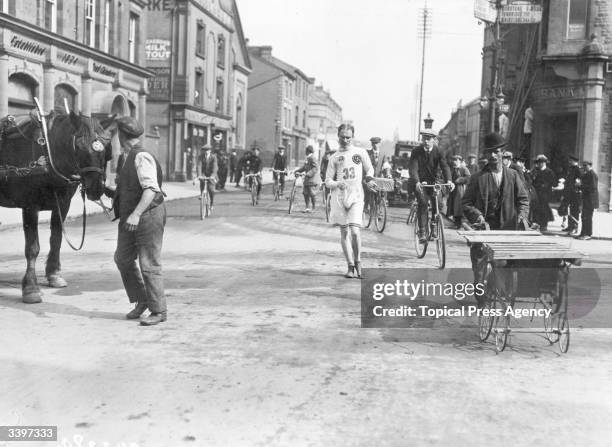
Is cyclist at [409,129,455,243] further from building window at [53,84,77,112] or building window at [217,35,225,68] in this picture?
building window at [217,35,225,68]

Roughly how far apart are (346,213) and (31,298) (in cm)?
395

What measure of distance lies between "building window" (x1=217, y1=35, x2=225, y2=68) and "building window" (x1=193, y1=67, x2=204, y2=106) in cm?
396

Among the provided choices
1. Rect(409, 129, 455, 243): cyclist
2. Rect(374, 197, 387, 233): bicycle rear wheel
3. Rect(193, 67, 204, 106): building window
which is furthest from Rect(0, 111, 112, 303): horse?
Rect(193, 67, 204, 106): building window

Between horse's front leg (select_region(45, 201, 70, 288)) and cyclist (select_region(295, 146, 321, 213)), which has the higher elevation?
cyclist (select_region(295, 146, 321, 213))

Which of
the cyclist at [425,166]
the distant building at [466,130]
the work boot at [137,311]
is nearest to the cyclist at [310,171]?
the cyclist at [425,166]

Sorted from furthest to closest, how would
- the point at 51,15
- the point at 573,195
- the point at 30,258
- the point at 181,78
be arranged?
1. the point at 181,78
2. the point at 51,15
3. the point at 573,195
4. the point at 30,258

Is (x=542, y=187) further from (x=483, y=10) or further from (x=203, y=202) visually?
(x=203, y=202)

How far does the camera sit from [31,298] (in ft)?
23.5

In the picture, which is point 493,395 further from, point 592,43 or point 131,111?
point 131,111

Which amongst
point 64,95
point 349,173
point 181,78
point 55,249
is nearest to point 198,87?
point 181,78

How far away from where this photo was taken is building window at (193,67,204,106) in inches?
1561

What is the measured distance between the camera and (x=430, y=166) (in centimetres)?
1115

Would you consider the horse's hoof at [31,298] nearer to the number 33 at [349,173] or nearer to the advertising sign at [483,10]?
the number 33 at [349,173]

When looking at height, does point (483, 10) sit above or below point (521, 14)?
below
